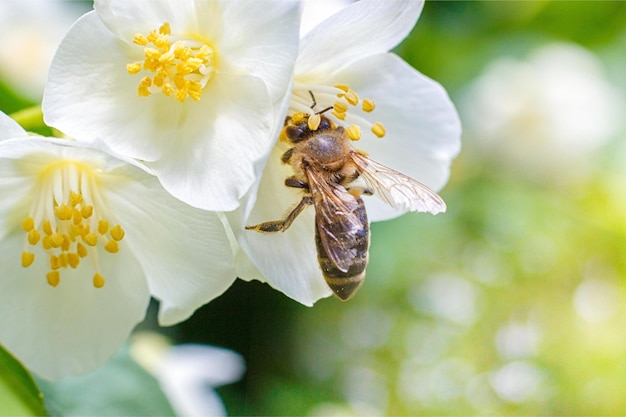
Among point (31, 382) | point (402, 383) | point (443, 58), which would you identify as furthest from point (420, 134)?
point (443, 58)

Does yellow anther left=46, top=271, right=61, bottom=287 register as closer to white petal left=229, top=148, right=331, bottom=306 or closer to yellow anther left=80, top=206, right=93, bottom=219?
yellow anther left=80, top=206, right=93, bottom=219

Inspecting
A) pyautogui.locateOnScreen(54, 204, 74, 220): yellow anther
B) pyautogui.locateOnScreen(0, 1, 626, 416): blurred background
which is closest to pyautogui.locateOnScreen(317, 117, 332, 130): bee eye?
pyautogui.locateOnScreen(54, 204, 74, 220): yellow anther

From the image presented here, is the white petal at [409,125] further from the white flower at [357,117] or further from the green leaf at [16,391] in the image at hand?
the green leaf at [16,391]

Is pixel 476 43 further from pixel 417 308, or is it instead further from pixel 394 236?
pixel 417 308

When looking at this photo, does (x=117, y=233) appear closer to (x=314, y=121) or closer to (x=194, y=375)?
(x=314, y=121)

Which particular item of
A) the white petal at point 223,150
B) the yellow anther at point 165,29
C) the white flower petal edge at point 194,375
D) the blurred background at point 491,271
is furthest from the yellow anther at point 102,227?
the blurred background at point 491,271
